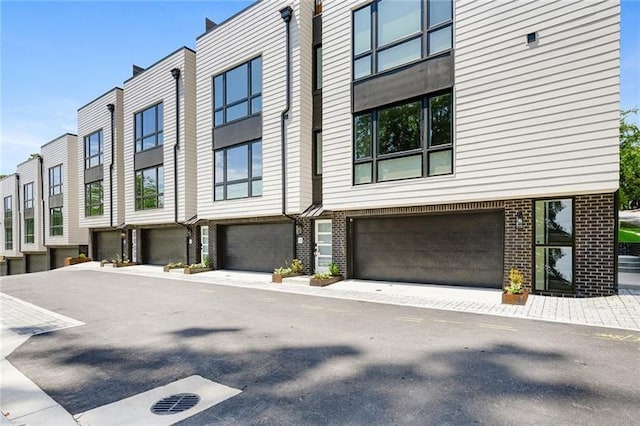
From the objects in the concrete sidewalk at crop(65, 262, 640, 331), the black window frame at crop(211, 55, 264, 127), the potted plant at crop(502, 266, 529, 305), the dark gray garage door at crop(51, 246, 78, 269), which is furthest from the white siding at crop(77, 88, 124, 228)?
the potted plant at crop(502, 266, 529, 305)

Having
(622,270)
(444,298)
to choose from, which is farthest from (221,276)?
(622,270)

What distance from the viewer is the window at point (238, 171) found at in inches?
550

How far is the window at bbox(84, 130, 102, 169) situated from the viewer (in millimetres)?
22267

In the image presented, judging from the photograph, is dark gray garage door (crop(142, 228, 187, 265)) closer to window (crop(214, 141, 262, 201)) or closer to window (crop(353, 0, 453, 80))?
window (crop(214, 141, 262, 201))

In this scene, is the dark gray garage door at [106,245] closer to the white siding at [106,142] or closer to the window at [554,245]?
the white siding at [106,142]

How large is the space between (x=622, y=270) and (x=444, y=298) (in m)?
8.43

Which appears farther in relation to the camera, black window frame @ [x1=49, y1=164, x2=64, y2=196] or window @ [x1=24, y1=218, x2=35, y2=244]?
window @ [x1=24, y1=218, x2=35, y2=244]

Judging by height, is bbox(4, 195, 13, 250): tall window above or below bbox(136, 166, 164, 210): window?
below

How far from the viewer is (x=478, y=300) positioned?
8.62m

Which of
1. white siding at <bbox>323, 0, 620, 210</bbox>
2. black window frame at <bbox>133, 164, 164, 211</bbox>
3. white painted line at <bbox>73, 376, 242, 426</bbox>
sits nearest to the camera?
white painted line at <bbox>73, 376, 242, 426</bbox>

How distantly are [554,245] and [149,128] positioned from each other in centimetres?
1920

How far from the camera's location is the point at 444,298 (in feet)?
29.6

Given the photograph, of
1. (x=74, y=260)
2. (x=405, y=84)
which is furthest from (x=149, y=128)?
(x=405, y=84)

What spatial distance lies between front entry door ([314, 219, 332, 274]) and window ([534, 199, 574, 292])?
670 centimetres
